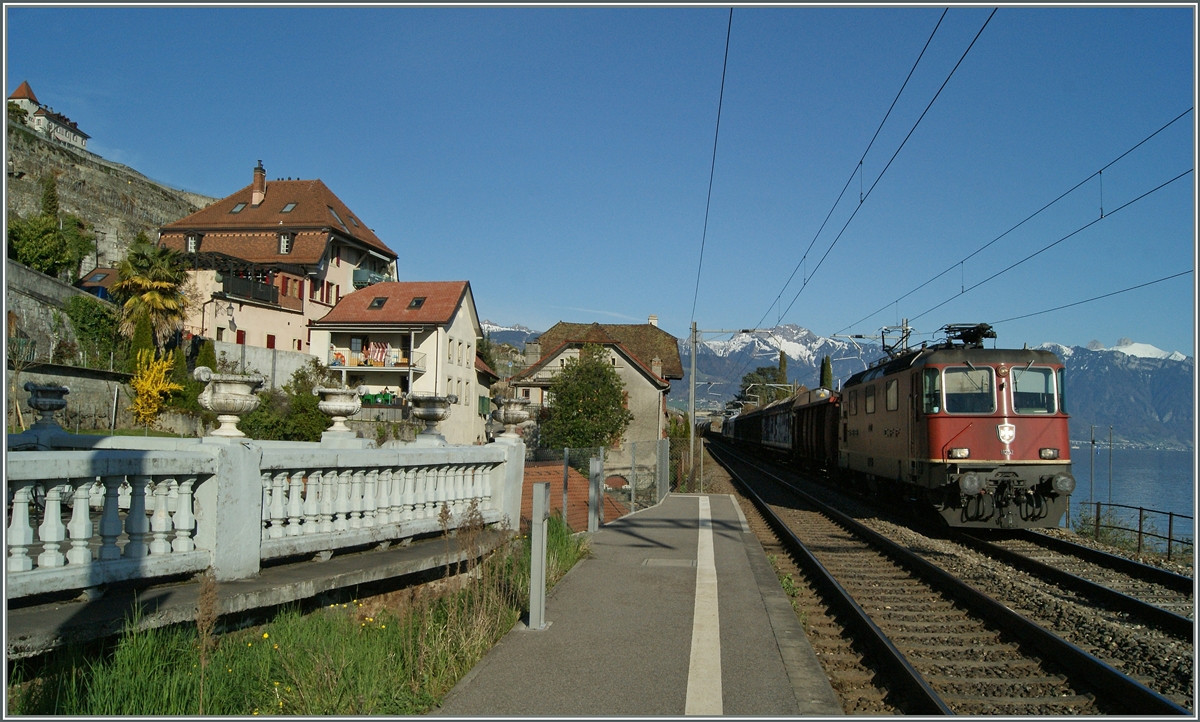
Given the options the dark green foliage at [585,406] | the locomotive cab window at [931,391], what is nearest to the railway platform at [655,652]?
the locomotive cab window at [931,391]

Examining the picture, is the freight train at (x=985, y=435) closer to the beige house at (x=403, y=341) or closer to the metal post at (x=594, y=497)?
the metal post at (x=594, y=497)

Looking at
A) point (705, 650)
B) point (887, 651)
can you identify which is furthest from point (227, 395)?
point (887, 651)

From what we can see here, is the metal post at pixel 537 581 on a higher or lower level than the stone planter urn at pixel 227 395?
lower

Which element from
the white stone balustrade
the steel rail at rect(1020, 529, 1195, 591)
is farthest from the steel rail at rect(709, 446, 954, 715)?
the white stone balustrade

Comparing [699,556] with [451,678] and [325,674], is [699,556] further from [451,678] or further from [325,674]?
[325,674]

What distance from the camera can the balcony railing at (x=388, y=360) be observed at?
48688 mm

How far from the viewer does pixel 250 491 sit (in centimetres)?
630

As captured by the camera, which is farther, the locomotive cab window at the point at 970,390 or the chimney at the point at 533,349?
the chimney at the point at 533,349

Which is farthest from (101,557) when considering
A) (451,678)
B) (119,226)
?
(119,226)

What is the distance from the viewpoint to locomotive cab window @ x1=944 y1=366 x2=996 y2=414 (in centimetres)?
1520

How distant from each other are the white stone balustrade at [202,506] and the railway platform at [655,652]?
173 cm

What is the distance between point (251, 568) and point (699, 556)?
6959mm

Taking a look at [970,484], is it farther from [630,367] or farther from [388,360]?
[388,360]

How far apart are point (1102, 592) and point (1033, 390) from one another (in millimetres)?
6365
